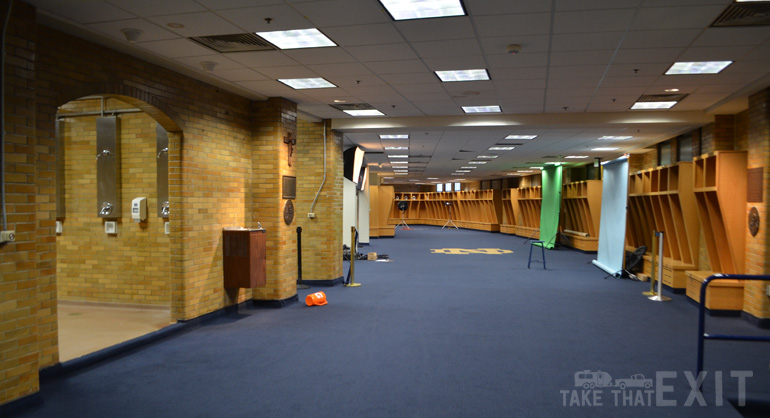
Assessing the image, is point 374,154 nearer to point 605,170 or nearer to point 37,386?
point 605,170

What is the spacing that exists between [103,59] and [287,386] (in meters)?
3.59

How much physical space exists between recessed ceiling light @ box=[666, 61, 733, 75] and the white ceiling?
116mm

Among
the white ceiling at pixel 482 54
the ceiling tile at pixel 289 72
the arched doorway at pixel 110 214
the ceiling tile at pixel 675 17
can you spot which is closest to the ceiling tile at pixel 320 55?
the white ceiling at pixel 482 54

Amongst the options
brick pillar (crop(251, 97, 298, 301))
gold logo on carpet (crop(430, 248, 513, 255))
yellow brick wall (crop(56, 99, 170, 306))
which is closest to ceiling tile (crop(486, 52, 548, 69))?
brick pillar (crop(251, 97, 298, 301))

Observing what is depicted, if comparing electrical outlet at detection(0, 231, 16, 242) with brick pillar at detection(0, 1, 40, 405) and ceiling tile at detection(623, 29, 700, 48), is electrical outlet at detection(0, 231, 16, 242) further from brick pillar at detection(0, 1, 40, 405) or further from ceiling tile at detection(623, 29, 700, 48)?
ceiling tile at detection(623, 29, 700, 48)

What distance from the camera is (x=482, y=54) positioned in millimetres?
4797

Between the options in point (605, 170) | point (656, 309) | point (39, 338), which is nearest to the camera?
point (39, 338)

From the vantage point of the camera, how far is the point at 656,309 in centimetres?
686

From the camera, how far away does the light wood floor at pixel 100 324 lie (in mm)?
4730

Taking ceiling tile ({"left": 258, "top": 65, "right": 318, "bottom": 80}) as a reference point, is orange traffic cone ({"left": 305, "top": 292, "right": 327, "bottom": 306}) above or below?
below

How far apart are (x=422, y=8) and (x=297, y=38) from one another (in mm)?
1352

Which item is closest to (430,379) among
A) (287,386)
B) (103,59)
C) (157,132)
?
(287,386)

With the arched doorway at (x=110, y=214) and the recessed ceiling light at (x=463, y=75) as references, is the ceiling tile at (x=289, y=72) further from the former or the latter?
the arched doorway at (x=110, y=214)

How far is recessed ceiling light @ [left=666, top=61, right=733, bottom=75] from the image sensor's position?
5049mm
